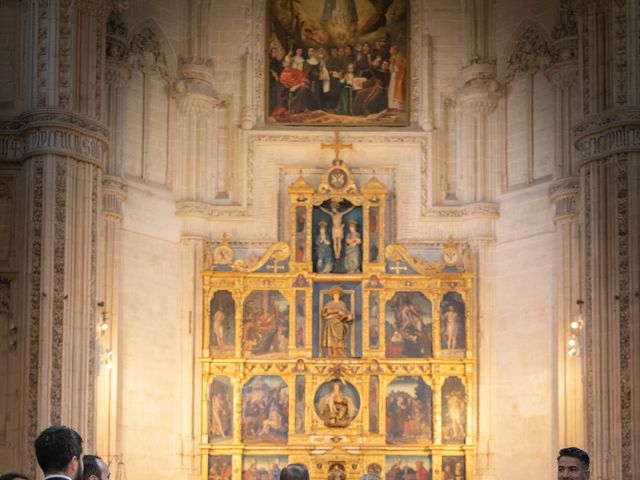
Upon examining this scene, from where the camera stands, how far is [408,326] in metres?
36.6

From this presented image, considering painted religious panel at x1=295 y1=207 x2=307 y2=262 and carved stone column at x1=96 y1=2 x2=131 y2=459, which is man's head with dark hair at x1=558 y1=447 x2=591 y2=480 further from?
painted religious panel at x1=295 y1=207 x2=307 y2=262

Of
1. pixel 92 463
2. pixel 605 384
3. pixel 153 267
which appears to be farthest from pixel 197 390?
pixel 92 463

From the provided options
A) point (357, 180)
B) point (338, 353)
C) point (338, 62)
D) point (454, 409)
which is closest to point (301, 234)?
point (357, 180)

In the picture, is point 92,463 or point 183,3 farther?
point 183,3

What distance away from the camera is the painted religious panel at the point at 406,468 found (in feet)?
118

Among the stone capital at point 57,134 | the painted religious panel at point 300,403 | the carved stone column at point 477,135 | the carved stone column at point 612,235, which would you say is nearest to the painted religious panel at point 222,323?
the painted religious panel at point 300,403

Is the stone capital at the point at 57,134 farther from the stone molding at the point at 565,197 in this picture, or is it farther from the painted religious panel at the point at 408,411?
the stone molding at the point at 565,197

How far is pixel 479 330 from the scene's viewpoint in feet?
120

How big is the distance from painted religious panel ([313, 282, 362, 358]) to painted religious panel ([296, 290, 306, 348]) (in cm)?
30

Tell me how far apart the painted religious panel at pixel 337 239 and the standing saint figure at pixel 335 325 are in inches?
27.5

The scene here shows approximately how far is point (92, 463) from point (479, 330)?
82.8 ft

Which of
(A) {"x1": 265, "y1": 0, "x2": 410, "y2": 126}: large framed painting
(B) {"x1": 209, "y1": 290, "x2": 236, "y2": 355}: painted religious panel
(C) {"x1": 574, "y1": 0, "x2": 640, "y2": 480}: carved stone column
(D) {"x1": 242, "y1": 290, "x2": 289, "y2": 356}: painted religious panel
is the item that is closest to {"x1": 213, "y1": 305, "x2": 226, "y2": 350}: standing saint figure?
(B) {"x1": 209, "y1": 290, "x2": 236, "y2": 355}: painted religious panel

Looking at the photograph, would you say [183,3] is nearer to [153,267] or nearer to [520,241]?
[153,267]

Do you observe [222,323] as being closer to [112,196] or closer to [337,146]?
[112,196]
